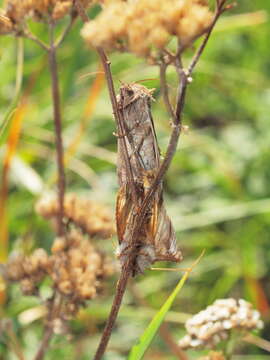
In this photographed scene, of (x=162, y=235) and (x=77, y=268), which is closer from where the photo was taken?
(x=162, y=235)

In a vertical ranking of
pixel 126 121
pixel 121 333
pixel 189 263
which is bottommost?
pixel 121 333

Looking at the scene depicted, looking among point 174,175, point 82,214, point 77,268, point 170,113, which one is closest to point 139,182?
point 170,113

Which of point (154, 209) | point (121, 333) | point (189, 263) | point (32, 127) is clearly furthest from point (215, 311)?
point (32, 127)

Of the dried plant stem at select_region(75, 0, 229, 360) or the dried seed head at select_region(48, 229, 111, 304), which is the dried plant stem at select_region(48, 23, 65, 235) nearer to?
the dried seed head at select_region(48, 229, 111, 304)

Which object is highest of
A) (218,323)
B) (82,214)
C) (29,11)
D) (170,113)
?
(29,11)

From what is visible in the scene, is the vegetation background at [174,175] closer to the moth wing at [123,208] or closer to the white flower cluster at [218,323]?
the white flower cluster at [218,323]

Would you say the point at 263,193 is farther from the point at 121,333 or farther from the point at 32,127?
the point at 32,127

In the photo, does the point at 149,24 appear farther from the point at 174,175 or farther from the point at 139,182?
the point at 174,175
